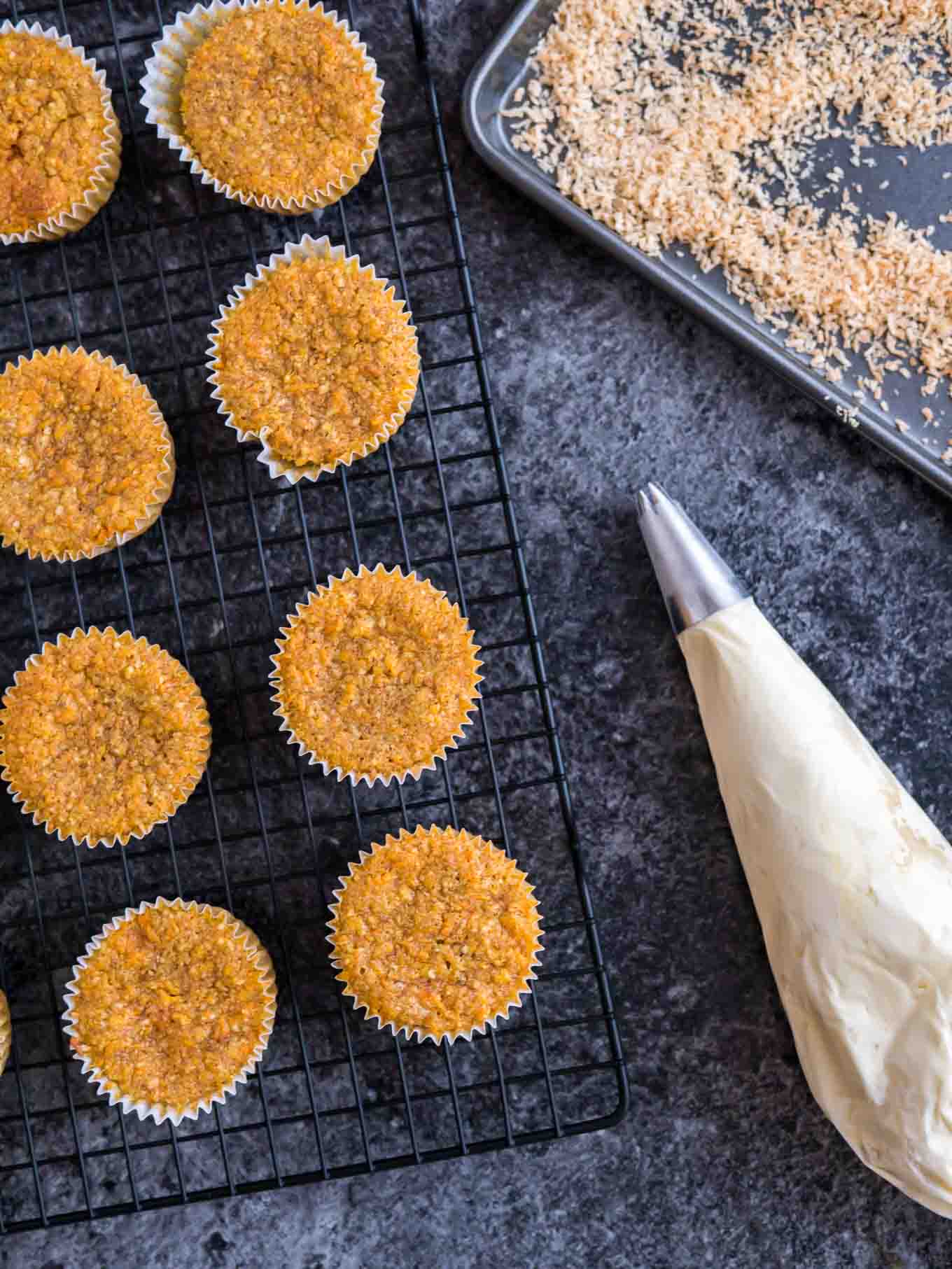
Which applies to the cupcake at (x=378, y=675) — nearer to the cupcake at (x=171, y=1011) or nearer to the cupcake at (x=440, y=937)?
the cupcake at (x=440, y=937)

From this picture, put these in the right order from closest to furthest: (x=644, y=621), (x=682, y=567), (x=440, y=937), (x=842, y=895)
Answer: (x=440, y=937) → (x=842, y=895) → (x=682, y=567) → (x=644, y=621)

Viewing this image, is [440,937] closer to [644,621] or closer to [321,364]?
[644,621]

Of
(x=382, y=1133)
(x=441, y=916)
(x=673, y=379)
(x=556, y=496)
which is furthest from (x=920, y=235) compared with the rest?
(x=382, y=1133)

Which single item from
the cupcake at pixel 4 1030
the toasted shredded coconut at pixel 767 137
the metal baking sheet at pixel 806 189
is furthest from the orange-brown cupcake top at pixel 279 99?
the cupcake at pixel 4 1030

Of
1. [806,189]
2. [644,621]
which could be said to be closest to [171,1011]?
[644,621]

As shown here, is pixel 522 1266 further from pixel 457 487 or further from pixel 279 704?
pixel 457 487

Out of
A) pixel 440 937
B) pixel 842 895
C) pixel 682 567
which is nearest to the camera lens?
pixel 440 937
